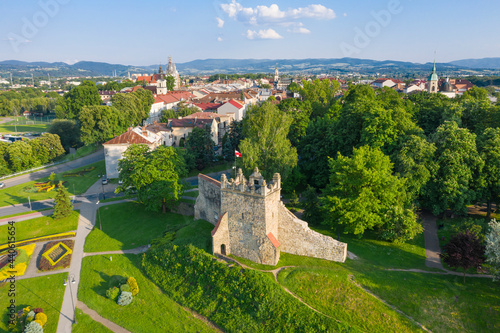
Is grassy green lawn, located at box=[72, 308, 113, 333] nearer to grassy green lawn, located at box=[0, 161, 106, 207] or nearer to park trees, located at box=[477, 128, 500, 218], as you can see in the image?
grassy green lawn, located at box=[0, 161, 106, 207]

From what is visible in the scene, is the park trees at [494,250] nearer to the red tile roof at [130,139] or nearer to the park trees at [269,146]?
the park trees at [269,146]

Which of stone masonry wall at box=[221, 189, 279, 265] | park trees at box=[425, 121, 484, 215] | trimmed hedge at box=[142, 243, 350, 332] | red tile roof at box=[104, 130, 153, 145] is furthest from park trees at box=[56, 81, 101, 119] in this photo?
park trees at box=[425, 121, 484, 215]

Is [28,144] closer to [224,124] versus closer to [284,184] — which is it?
[224,124]

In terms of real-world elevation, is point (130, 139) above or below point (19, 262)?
above

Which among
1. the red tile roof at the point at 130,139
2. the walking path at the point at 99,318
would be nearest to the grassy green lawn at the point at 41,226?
the walking path at the point at 99,318

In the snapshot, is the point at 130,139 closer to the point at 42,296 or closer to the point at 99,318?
the point at 42,296

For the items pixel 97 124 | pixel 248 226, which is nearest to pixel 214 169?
pixel 97 124

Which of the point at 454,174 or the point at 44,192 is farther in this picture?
the point at 44,192
